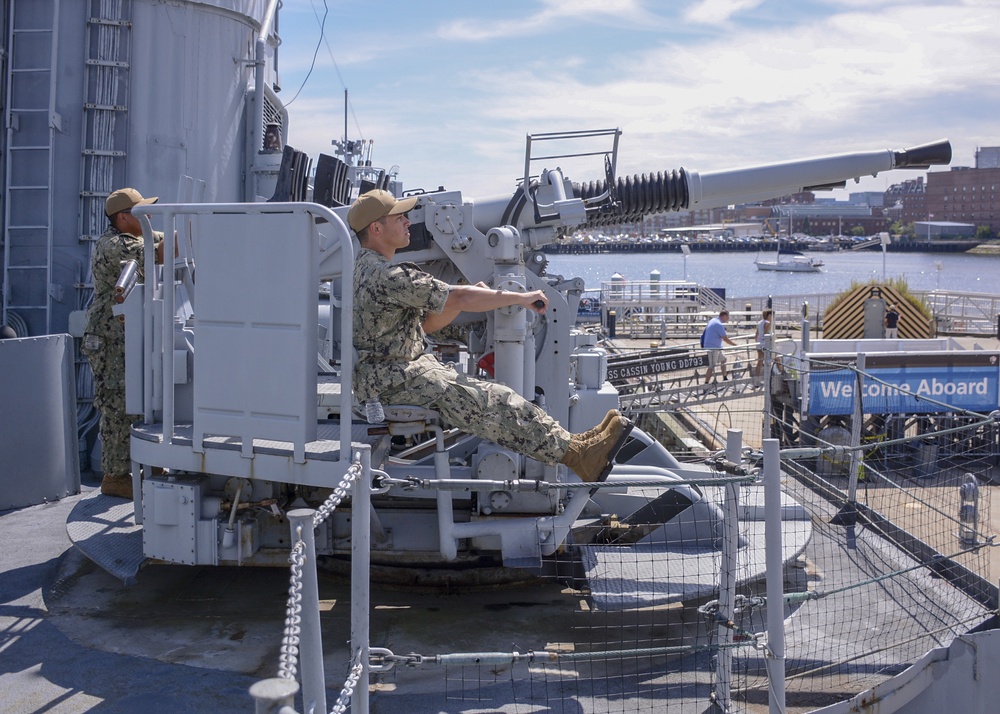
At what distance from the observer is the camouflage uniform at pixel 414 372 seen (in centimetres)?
474

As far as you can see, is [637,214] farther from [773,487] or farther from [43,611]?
[43,611]

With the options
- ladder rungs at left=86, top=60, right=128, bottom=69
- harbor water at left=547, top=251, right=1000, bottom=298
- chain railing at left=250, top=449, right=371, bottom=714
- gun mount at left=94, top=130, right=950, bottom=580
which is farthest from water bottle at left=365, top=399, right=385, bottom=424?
harbor water at left=547, top=251, right=1000, bottom=298

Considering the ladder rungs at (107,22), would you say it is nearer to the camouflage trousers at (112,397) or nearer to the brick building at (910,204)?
the camouflage trousers at (112,397)

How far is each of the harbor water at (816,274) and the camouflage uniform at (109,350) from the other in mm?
26974

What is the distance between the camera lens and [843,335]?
21281 millimetres

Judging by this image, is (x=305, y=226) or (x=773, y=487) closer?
(x=773, y=487)

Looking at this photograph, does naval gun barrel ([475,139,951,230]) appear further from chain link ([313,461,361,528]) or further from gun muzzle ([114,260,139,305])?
chain link ([313,461,361,528])

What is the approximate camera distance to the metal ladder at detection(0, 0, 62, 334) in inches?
313

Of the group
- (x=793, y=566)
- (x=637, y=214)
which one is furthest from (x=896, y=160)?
(x=793, y=566)

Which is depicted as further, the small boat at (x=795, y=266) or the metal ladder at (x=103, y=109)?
the small boat at (x=795, y=266)

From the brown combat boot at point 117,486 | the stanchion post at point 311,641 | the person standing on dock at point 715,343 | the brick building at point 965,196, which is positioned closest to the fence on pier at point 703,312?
the person standing on dock at point 715,343

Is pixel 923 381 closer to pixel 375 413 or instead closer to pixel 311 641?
pixel 375 413

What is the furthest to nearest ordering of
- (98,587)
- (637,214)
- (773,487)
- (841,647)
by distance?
(637,214) < (98,587) < (841,647) < (773,487)

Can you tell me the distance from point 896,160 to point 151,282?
5508mm
